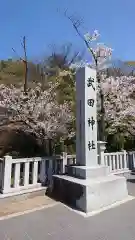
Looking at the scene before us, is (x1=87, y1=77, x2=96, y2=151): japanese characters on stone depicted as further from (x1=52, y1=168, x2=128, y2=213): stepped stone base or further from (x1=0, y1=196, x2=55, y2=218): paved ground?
(x1=0, y1=196, x2=55, y2=218): paved ground

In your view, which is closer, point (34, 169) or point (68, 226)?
point (68, 226)

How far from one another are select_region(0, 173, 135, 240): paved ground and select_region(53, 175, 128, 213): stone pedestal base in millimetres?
247

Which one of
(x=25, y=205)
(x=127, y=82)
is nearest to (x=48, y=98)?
(x=127, y=82)

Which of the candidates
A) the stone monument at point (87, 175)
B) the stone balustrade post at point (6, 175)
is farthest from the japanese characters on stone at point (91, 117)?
the stone balustrade post at point (6, 175)

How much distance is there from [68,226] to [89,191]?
859 mm

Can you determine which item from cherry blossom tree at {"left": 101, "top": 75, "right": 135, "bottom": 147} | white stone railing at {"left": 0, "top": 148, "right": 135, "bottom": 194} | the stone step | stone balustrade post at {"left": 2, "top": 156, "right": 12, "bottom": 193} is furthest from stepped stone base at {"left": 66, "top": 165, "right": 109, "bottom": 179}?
cherry blossom tree at {"left": 101, "top": 75, "right": 135, "bottom": 147}

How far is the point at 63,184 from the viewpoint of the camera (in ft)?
14.3

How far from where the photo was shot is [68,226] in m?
3.09

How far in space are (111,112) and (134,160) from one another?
2.90 m

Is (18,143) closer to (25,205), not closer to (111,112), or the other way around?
(111,112)

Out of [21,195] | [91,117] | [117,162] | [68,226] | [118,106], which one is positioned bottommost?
[68,226]

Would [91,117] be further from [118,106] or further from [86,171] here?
[118,106]

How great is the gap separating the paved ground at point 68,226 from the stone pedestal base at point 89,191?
247 millimetres

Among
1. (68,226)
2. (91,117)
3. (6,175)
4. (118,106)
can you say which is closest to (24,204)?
(6,175)
